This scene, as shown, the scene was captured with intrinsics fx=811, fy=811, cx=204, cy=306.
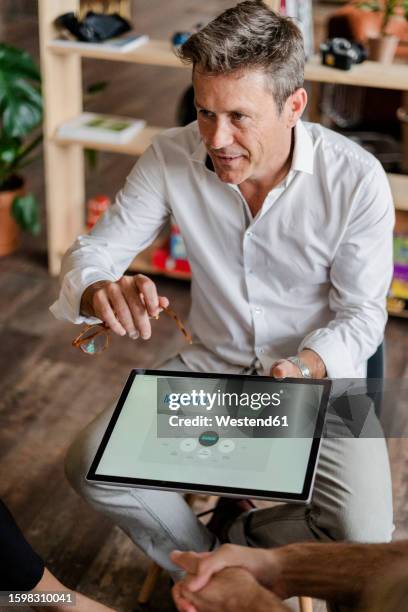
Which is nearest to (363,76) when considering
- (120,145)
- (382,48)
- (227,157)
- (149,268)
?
(382,48)

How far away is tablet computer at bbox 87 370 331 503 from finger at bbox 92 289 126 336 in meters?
0.10

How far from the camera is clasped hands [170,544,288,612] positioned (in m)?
1.21

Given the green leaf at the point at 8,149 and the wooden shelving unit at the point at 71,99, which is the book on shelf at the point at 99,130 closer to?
the wooden shelving unit at the point at 71,99

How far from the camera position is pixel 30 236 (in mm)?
3662

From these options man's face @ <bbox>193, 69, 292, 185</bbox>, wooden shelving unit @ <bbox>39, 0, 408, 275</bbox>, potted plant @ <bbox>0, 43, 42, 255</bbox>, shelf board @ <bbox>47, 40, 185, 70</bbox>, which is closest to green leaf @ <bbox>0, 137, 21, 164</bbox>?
potted plant @ <bbox>0, 43, 42, 255</bbox>

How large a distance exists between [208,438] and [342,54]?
1.75m

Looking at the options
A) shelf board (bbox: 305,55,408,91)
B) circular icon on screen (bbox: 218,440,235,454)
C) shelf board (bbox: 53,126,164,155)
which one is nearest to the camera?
circular icon on screen (bbox: 218,440,235,454)

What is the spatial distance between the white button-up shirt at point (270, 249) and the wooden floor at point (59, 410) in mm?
571

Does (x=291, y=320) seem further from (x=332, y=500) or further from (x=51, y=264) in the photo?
(x=51, y=264)

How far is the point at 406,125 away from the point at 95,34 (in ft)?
6.06

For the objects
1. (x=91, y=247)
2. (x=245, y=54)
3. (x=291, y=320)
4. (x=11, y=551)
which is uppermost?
(x=245, y=54)

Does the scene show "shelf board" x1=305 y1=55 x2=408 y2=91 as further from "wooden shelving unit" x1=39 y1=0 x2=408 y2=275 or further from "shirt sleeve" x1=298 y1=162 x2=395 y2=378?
"shirt sleeve" x1=298 y1=162 x2=395 y2=378

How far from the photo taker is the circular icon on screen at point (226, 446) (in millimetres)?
1339

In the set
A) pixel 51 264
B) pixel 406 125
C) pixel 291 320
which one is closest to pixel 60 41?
pixel 51 264
